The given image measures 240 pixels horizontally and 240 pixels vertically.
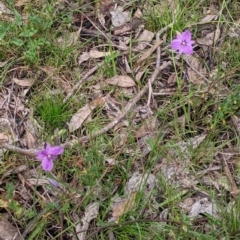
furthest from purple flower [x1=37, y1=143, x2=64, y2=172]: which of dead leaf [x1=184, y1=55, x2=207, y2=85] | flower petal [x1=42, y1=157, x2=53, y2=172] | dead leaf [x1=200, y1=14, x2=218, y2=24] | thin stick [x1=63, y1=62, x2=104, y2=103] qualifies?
dead leaf [x1=200, y1=14, x2=218, y2=24]

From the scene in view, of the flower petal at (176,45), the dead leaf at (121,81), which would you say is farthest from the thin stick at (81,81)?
the flower petal at (176,45)

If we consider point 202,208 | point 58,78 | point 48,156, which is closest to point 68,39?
point 58,78

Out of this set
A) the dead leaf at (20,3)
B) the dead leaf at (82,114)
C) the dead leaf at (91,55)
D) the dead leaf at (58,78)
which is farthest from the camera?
the dead leaf at (20,3)

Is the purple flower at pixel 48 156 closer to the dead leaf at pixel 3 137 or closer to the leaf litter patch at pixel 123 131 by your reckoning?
the leaf litter patch at pixel 123 131

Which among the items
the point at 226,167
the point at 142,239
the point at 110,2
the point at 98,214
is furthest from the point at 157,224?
the point at 110,2

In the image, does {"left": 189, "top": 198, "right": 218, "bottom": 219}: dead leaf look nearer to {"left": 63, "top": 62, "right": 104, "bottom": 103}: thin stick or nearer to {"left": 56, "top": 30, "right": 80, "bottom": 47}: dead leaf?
{"left": 63, "top": 62, "right": 104, "bottom": 103}: thin stick

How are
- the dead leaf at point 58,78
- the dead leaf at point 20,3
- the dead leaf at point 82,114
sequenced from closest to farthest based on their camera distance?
the dead leaf at point 82,114
the dead leaf at point 58,78
the dead leaf at point 20,3

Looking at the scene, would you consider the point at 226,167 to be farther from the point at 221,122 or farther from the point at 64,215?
the point at 64,215
